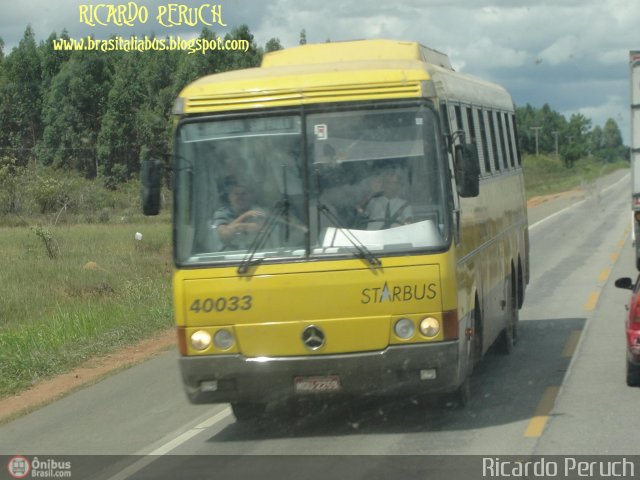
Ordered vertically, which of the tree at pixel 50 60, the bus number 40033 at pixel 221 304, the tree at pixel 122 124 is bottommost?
the bus number 40033 at pixel 221 304

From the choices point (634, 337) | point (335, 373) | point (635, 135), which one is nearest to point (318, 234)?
point (335, 373)

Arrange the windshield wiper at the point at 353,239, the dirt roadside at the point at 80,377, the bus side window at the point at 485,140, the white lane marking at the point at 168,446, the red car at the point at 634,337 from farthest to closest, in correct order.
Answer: the bus side window at the point at 485,140
the dirt roadside at the point at 80,377
the red car at the point at 634,337
the windshield wiper at the point at 353,239
the white lane marking at the point at 168,446

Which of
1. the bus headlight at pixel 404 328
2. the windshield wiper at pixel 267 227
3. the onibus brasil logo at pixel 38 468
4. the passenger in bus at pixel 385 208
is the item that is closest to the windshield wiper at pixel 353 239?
the passenger in bus at pixel 385 208

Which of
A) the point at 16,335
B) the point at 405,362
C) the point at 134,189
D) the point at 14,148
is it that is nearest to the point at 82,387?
the point at 16,335

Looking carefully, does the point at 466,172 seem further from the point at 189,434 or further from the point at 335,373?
the point at 189,434

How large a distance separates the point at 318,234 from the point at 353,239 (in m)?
0.27

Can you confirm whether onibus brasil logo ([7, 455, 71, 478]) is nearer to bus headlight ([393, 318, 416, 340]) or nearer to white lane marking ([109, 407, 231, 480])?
white lane marking ([109, 407, 231, 480])

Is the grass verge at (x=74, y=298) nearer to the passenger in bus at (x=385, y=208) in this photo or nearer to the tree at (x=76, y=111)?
the passenger in bus at (x=385, y=208)

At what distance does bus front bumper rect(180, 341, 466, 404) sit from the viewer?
8.38m

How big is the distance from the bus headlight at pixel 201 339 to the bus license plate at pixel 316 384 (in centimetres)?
73

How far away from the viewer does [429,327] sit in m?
8.38

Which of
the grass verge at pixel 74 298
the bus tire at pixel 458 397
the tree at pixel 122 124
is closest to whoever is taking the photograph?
the bus tire at pixel 458 397

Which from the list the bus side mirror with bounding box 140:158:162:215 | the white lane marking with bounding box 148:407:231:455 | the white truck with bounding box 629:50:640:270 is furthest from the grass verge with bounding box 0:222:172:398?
the white truck with bounding box 629:50:640:270

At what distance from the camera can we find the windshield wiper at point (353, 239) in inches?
328
